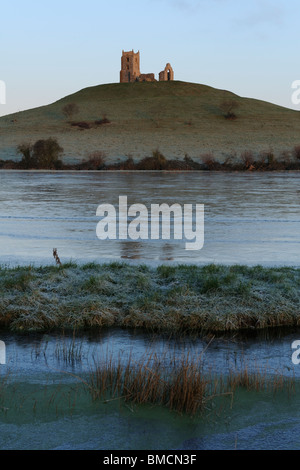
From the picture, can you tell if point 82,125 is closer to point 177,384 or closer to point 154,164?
point 154,164

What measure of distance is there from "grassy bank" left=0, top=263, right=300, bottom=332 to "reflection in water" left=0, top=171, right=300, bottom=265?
1797 millimetres

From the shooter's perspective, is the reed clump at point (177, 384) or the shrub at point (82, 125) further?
the shrub at point (82, 125)

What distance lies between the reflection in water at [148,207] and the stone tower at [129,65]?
526ft

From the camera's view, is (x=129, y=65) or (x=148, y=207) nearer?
(x=148, y=207)

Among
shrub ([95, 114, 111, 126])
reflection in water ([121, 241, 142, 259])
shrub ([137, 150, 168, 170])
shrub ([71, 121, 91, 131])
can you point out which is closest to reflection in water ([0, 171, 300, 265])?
reflection in water ([121, 241, 142, 259])

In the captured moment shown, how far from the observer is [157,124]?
95.8 meters

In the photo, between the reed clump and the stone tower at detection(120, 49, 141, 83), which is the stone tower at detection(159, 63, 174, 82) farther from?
the reed clump

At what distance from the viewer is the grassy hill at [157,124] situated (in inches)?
2798

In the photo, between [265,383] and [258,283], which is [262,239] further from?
[265,383]

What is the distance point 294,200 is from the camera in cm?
2614

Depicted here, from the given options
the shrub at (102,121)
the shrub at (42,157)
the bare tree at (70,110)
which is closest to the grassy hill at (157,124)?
the bare tree at (70,110)

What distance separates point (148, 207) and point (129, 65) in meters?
179

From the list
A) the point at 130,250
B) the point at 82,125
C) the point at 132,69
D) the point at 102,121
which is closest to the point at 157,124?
the point at 102,121

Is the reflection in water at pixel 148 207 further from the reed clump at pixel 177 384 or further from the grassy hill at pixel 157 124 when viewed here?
the grassy hill at pixel 157 124
